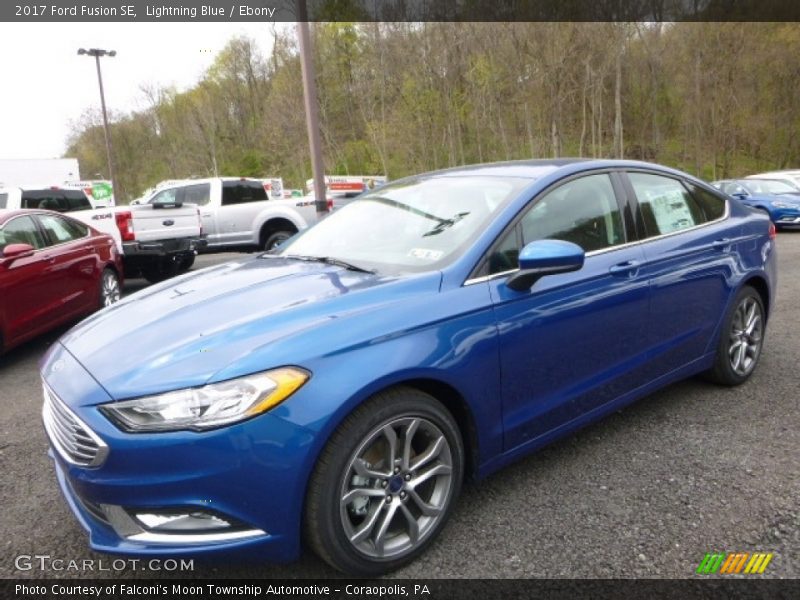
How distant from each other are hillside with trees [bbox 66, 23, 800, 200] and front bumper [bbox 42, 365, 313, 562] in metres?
26.1

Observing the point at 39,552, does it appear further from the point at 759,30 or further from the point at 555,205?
the point at 759,30

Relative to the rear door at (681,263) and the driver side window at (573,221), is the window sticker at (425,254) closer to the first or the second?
the driver side window at (573,221)

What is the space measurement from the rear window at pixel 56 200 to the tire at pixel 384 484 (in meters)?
10.7

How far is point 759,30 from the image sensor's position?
27.0 metres

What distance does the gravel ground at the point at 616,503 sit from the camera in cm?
228

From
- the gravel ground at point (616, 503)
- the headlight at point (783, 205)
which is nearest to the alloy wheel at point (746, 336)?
the gravel ground at point (616, 503)

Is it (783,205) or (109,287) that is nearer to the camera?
(109,287)

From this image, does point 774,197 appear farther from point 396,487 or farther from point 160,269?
point 396,487

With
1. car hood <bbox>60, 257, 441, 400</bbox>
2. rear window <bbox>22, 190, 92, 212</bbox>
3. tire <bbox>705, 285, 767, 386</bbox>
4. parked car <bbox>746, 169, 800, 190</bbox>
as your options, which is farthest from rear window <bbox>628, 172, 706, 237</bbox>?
parked car <bbox>746, 169, 800, 190</bbox>

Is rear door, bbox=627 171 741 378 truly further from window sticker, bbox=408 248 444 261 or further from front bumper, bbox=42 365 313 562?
front bumper, bbox=42 365 313 562

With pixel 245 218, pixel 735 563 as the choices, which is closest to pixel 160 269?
pixel 245 218

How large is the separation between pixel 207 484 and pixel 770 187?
17.1 meters

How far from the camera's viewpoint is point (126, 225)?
8484mm

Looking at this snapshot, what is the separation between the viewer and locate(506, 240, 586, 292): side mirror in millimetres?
2459
